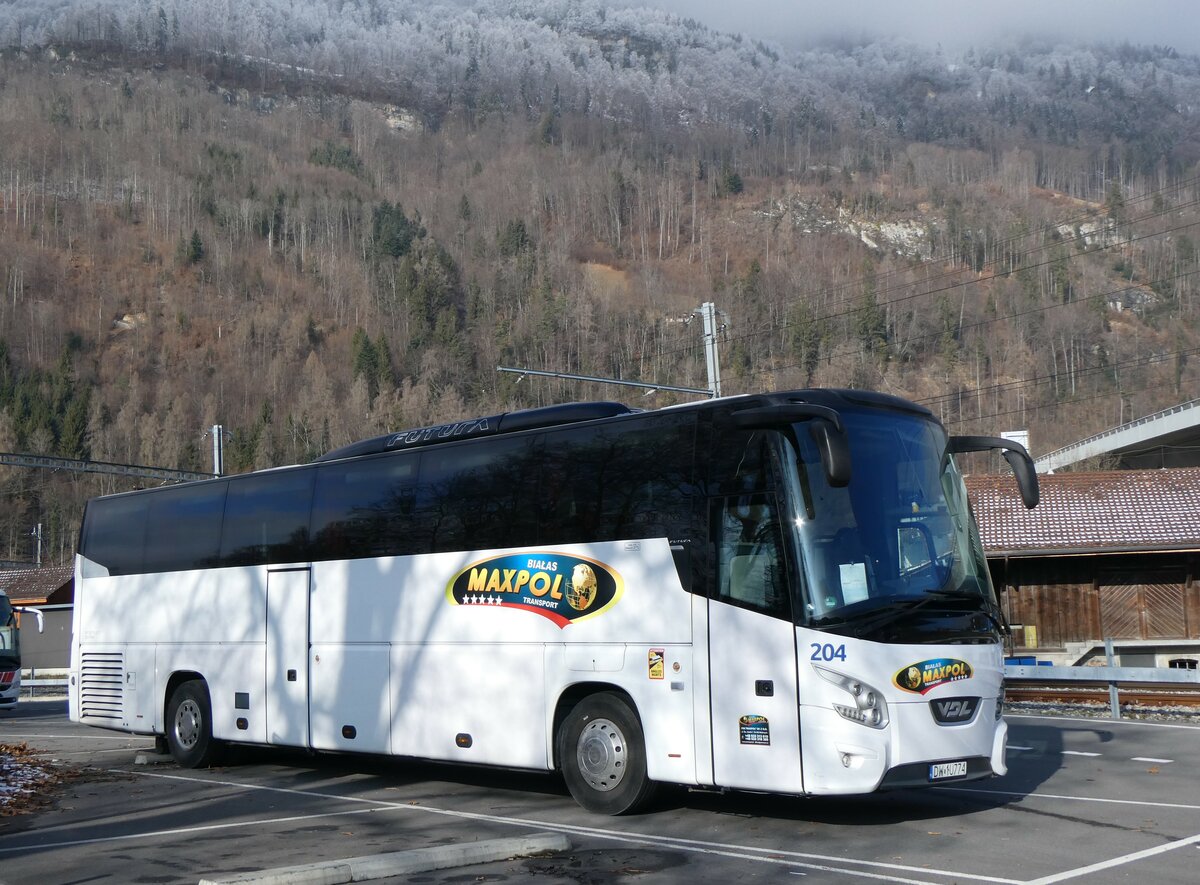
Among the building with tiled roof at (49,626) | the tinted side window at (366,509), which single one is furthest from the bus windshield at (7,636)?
the building with tiled roof at (49,626)

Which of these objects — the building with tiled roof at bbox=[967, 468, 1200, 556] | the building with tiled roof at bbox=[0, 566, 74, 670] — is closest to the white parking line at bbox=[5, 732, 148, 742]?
the building with tiled roof at bbox=[967, 468, 1200, 556]

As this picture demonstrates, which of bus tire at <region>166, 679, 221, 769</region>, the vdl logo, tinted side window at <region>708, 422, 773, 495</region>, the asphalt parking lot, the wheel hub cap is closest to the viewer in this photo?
the asphalt parking lot

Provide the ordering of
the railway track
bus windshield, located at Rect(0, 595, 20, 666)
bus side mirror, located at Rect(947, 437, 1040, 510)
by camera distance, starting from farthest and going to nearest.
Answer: bus windshield, located at Rect(0, 595, 20, 666) → the railway track → bus side mirror, located at Rect(947, 437, 1040, 510)

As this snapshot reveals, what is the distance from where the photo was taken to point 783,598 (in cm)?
967

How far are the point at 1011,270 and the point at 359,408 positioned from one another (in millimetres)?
74318

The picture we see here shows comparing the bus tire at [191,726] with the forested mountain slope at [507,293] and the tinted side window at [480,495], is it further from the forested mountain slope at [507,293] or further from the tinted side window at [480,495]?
the forested mountain slope at [507,293]

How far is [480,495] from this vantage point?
1250cm

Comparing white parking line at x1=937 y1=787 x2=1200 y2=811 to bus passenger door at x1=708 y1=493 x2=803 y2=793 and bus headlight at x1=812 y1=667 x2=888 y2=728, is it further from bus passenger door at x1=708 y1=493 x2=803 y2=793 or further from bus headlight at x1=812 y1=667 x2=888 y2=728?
bus passenger door at x1=708 y1=493 x2=803 y2=793

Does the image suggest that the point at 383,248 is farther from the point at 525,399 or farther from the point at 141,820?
the point at 141,820

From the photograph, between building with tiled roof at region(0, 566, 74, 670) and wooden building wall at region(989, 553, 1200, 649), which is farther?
building with tiled roof at region(0, 566, 74, 670)

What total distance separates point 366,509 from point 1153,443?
4396 cm

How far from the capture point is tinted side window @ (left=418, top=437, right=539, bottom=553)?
12.0m

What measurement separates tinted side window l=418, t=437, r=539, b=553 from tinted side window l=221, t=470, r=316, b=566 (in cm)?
210

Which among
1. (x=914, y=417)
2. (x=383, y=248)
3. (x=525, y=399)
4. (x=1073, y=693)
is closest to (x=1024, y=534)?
(x=1073, y=693)
